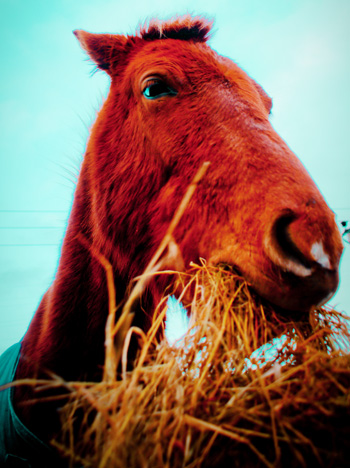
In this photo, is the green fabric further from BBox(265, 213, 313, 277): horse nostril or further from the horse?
BBox(265, 213, 313, 277): horse nostril

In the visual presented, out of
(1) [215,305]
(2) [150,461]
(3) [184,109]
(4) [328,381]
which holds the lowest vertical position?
(2) [150,461]

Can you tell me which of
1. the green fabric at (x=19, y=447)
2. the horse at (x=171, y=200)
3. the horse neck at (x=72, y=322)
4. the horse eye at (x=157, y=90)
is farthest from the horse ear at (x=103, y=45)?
the green fabric at (x=19, y=447)

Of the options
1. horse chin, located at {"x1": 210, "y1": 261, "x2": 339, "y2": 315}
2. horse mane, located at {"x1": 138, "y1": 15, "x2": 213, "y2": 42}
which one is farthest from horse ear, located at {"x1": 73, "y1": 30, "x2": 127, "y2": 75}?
horse chin, located at {"x1": 210, "y1": 261, "x2": 339, "y2": 315}

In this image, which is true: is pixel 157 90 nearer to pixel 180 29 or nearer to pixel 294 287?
pixel 180 29

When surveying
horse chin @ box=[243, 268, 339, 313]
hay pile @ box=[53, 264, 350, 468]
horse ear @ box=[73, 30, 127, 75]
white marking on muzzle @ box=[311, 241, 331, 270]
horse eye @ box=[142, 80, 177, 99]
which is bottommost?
hay pile @ box=[53, 264, 350, 468]

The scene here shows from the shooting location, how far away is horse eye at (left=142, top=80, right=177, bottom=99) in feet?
4.82

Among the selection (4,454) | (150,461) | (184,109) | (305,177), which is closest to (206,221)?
(305,177)

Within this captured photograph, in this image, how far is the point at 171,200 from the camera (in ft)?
4.35

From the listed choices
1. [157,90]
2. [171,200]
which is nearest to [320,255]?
[171,200]

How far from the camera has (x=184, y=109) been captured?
1409mm

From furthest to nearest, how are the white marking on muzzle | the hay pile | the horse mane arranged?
the horse mane < the white marking on muzzle < the hay pile

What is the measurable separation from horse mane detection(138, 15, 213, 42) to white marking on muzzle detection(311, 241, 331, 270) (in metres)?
1.75

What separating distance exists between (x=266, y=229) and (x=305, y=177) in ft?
1.08

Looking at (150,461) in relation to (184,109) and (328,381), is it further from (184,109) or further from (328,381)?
(184,109)
